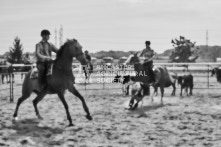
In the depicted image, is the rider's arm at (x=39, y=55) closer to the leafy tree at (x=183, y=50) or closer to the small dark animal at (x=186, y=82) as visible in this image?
the small dark animal at (x=186, y=82)

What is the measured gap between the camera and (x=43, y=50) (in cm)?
707

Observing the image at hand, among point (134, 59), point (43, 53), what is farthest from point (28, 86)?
point (134, 59)

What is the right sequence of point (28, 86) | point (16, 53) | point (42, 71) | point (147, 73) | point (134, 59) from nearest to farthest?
point (42, 71) < point (28, 86) < point (134, 59) < point (147, 73) < point (16, 53)

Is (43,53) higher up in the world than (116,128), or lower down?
higher up

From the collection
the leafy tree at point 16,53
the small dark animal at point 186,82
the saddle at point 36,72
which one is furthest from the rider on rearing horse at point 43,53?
the leafy tree at point 16,53

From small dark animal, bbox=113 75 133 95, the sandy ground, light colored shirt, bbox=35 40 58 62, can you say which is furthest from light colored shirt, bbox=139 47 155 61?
light colored shirt, bbox=35 40 58 62

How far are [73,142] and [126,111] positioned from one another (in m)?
3.75

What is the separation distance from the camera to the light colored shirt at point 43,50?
6.89m

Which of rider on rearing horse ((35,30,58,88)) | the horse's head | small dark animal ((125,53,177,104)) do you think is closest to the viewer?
rider on rearing horse ((35,30,58,88))

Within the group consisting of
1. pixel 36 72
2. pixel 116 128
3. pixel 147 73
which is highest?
pixel 36 72

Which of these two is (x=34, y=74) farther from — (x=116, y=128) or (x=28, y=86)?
(x=116, y=128)

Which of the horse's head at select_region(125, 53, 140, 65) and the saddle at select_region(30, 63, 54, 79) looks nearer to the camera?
the saddle at select_region(30, 63, 54, 79)

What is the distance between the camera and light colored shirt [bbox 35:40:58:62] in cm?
689

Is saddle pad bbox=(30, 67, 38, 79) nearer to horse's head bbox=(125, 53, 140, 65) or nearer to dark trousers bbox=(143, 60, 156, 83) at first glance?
horse's head bbox=(125, 53, 140, 65)
